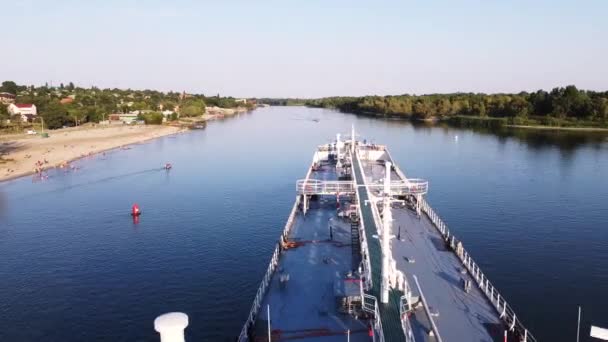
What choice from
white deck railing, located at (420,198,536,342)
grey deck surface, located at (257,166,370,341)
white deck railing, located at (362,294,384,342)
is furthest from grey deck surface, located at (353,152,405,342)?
white deck railing, located at (420,198,536,342)

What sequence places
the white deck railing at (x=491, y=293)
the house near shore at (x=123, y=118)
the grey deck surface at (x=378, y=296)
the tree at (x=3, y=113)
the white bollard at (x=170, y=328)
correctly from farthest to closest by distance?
the house near shore at (x=123, y=118) → the tree at (x=3, y=113) → the white deck railing at (x=491, y=293) → the grey deck surface at (x=378, y=296) → the white bollard at (x=170, y=328)

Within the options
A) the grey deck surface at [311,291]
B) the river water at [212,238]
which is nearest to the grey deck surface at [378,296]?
the grey deck surface at [311,291]

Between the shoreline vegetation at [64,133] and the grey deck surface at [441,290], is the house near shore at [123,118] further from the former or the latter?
the grey deck surface at [441,290]

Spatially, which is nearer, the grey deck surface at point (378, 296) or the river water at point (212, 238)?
the grey deck surface at point (378, 296)

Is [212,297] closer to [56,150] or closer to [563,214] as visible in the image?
[563,214]

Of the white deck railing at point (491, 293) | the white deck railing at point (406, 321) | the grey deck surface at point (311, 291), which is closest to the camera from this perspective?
Result: the white deck railing at point (406, 321)

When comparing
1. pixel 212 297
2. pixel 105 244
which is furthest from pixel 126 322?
pixel 105 244

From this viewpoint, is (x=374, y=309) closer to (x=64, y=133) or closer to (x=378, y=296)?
(x=378, y=296)

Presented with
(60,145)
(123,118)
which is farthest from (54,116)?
(60,145)
